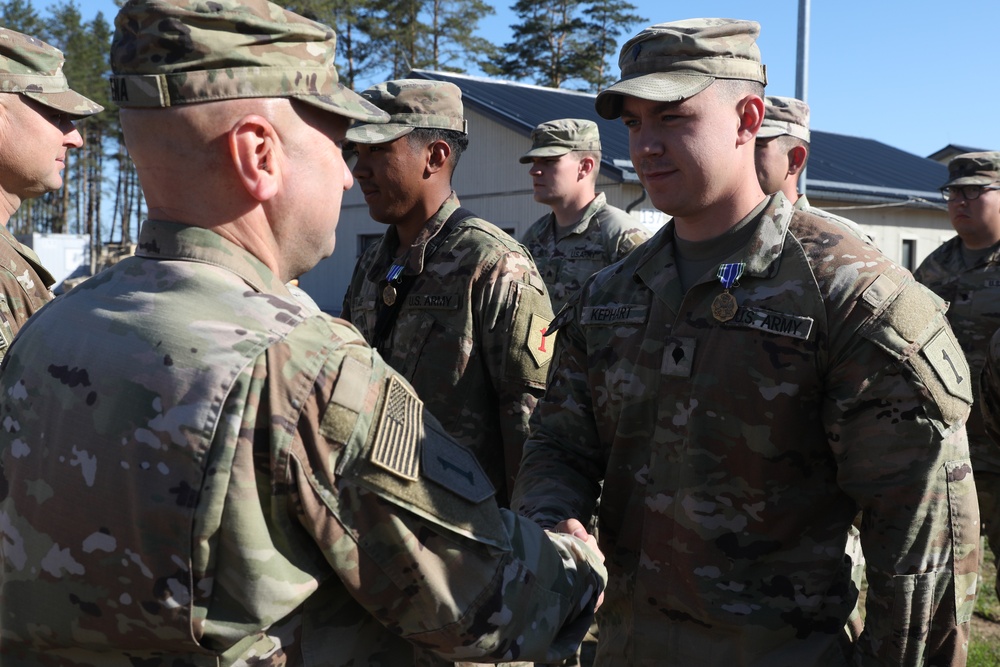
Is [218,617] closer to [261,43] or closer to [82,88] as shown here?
[261,43]

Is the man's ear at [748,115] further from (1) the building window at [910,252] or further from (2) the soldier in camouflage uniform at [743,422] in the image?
(1) the building window at [910,252]

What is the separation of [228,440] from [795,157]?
444 cm

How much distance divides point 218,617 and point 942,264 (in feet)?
21.9

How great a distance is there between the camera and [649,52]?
2.55 m

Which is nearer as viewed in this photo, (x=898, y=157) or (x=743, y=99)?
(x=743, y=99)

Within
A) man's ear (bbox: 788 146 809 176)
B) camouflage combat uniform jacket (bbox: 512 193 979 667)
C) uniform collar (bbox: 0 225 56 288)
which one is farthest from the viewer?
man's ear (bbox: 788 146 809 176)

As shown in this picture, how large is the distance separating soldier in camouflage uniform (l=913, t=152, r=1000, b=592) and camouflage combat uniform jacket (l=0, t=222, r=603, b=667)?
19.1 feet

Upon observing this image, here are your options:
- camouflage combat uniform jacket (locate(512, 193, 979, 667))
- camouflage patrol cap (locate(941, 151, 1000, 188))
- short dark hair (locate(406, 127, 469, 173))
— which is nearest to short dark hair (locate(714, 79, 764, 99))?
camouflage combat uniform jacket (locate(512, 193, 979, 667))

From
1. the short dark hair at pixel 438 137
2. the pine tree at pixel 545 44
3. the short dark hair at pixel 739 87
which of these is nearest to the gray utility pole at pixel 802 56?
the short dark hair at pixel 438 137

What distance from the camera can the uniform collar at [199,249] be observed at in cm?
162

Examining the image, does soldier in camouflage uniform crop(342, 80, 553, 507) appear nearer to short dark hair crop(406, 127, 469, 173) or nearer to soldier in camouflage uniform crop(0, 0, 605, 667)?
short dark hair crop(406, 127, 469, 173)

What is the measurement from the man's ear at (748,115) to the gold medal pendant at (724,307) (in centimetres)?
46

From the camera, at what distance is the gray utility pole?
10172 millimetres

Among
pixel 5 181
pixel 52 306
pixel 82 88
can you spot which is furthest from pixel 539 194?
pixel 82 88
